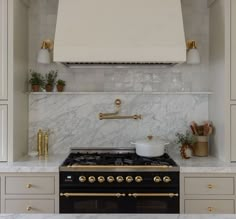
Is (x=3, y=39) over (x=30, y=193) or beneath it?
over

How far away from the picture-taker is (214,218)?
140 centimetres

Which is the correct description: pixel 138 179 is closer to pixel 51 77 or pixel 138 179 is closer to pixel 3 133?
pixel 3 133

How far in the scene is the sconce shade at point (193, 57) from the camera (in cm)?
313

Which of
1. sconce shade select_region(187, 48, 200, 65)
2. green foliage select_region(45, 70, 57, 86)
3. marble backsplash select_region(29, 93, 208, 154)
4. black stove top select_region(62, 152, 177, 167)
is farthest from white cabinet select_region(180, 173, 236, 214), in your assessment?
green foliage select_region(45, 70, 57, 86)

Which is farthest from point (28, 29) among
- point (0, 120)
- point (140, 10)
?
point (140, 10)

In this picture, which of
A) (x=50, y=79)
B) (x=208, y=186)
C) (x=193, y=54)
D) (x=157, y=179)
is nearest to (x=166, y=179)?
(x=157, y=179)

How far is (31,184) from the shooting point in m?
2.69

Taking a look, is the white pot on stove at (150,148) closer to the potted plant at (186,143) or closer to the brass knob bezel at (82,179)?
the potted plant at (186,143)

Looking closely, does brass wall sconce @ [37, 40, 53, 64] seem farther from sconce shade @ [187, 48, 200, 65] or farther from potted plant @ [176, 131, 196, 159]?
potted plant @ [176, 131, 196, 159]

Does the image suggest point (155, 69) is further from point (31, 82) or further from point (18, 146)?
point (18, 146)

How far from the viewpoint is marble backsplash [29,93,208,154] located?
3.35 meters

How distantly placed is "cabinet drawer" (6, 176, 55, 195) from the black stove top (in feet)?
0.68

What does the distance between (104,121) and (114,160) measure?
525 mm

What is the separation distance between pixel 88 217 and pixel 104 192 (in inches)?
50.6
